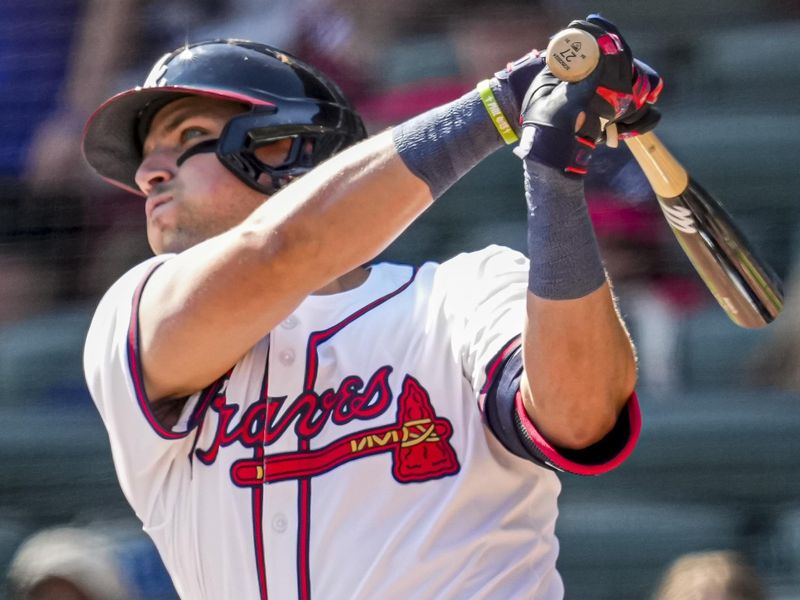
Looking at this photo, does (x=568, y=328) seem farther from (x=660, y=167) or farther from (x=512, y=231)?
(x=512, y=231)

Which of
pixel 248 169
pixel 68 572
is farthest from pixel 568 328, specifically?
pixel 68 572

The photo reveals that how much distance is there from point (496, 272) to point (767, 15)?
2.00 metres

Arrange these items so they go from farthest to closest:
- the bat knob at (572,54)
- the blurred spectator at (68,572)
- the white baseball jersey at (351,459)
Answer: the blurred spectator at (68,572) → the white baseball jersey at (351,459) → the bat knob at (572,54)

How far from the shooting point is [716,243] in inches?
61.9

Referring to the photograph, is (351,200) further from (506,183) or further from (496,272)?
(506,183)

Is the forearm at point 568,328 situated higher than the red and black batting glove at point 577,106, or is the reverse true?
the red and black batting glove at point 577,106

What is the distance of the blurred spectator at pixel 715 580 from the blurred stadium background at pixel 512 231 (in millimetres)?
452

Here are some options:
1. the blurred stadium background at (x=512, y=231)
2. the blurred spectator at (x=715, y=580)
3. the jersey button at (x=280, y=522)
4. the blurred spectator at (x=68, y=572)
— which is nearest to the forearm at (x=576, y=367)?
the jersey button at (x=280, y=522)

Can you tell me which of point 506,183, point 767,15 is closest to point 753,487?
point 506,183

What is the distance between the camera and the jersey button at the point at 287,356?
64.3 inches

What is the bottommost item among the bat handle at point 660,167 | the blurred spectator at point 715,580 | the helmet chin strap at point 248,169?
the blurred spectator at point 715,580

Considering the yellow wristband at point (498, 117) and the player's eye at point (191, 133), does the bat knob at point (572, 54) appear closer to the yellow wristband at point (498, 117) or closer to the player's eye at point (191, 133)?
the yellow wristband at point (498, 117)

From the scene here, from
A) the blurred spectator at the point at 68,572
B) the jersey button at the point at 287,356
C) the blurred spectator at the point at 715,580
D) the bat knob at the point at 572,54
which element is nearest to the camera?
the bat knob at the point at 572,54

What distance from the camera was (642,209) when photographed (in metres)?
3.01
